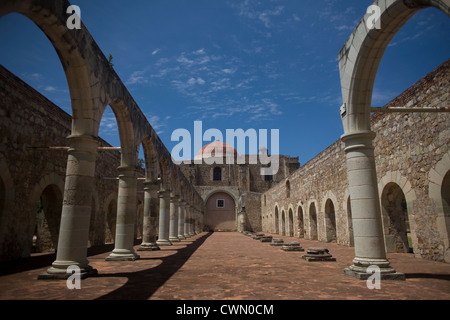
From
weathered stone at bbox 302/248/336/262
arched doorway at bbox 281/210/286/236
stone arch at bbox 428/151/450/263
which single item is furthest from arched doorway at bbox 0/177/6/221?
arched doorway at bbox 281/210/286/236

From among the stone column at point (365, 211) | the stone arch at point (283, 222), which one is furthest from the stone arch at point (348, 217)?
the stone arch at point (283, 222)

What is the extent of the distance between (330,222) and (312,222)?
236 cm

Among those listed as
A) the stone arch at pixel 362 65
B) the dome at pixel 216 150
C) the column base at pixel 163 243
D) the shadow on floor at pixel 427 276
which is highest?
the dome at pixel 216 150

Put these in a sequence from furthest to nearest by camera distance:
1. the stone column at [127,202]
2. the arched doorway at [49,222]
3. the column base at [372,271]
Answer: the arched doorway at [49,222]
the stone column at [127,202]
the column base at [372,271]

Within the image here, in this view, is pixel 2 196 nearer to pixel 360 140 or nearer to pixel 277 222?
pixel 360 140

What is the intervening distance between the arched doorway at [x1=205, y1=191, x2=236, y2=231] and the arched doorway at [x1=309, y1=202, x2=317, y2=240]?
1961 centimetres

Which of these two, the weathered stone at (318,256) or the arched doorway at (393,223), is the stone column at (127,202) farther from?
the arched doorway at (393,223)

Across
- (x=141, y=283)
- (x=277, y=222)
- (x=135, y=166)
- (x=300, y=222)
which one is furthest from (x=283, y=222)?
A: (x=141, y=283)

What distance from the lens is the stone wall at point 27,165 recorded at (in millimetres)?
A: 6905

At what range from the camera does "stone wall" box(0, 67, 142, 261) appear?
6.91m

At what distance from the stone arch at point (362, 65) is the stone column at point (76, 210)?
4789mm

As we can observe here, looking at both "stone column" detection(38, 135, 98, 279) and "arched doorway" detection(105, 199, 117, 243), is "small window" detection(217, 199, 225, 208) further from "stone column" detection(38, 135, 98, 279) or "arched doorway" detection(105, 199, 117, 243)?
"stone column" detection(38, 135, 98, 279)

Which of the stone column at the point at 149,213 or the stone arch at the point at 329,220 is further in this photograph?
the stone arch at the point at 329,220
